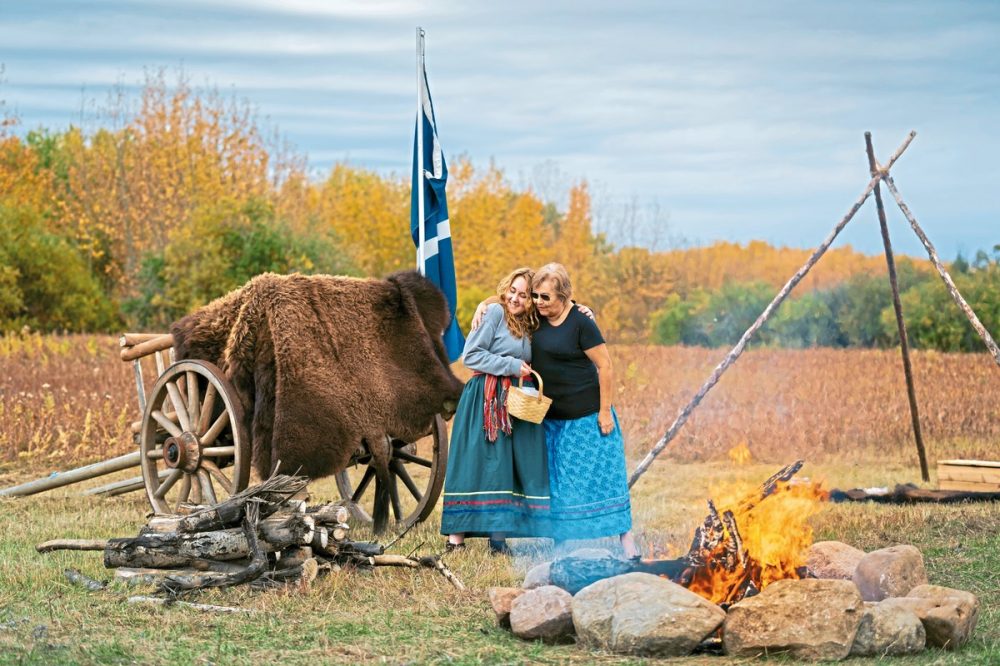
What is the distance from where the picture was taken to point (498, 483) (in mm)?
6824

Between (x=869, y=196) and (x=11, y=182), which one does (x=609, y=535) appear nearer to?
(x=869, y=196)

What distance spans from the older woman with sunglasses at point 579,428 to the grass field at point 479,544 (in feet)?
1.47

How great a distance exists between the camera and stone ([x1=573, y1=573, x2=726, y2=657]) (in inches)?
192

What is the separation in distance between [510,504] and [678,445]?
624 cm

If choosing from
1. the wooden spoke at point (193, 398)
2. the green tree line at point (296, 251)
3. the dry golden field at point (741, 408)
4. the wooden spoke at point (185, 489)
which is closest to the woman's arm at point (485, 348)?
the wooden spoke at point (193, 398)

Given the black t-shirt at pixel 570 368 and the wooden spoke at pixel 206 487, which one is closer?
the black t-shirt at pixel 570 368

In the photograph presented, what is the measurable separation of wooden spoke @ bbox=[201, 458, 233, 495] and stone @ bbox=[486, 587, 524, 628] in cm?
226

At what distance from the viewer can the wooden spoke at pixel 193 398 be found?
7.32 metres

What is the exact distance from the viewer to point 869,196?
898 centimetres

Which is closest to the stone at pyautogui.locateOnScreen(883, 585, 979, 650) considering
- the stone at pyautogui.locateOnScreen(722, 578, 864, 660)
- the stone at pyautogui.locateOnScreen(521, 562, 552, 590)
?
the stone at pyautogui.locateOnScreen(722, 578, 864, 660)

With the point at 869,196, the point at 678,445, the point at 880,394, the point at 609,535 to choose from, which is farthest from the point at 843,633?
the point at 880,394

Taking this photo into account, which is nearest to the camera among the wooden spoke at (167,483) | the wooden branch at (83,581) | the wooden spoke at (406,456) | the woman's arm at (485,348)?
the wooden branch at (83,581)

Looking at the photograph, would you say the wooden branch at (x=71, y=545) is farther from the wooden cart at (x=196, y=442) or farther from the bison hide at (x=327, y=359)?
the bison hide at (x=327, y=359)

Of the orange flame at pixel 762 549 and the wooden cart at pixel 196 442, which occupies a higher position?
the wooden cart at pixel 196 442
